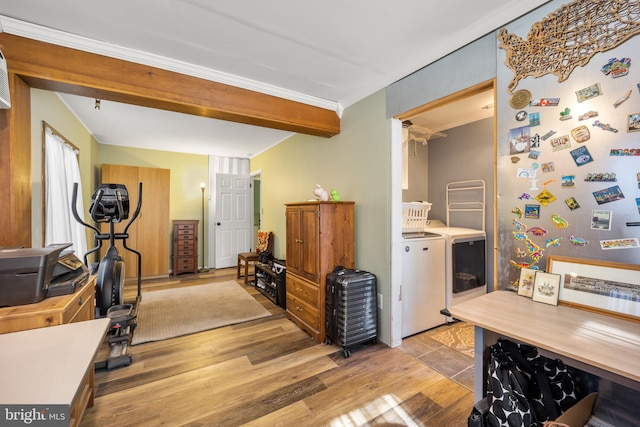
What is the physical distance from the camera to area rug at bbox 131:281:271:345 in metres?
2.83

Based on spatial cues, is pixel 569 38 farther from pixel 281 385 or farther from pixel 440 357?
pixel 281 385

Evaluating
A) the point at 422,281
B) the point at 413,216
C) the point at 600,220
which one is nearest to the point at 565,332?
the point at 600,220

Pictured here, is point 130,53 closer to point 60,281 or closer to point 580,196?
point 60,281

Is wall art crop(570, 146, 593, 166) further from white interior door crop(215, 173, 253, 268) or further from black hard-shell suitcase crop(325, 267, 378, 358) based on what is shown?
white interior door crop(215, 173, 253, 268)

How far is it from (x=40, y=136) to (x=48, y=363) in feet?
8.67

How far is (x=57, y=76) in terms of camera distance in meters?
1.84

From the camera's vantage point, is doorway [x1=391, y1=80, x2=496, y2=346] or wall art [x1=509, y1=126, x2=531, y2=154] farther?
doorway [x1=391, y1=80, x2=496, y2=346]

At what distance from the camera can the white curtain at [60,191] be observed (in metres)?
2.64

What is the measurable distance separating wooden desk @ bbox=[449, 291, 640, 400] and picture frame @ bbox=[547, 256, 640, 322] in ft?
0.15

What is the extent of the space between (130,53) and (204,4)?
0.90 meters

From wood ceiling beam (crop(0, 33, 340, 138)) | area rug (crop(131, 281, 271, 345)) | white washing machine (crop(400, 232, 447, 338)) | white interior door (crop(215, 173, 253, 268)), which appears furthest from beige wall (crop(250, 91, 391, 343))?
white interior door (crop(215, 173, 253, 268))

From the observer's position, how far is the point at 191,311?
11.0 feet

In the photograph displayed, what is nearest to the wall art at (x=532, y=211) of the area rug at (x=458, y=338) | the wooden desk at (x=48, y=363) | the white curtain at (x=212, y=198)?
the area rug at (x=458, y=338)

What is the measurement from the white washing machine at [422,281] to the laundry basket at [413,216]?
0.07 meters
